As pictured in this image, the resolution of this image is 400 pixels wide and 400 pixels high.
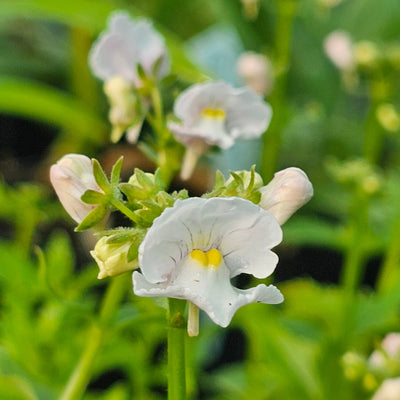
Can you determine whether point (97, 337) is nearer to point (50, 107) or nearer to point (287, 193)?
point (287, 193)

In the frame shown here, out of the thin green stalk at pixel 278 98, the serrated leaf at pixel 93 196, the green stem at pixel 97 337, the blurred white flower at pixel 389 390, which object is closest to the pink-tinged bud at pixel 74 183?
the serrated leaf at pixel 93 196

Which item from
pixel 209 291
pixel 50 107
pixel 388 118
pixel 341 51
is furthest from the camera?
pixel 50 107

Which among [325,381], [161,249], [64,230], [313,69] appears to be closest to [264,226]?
[161,249]

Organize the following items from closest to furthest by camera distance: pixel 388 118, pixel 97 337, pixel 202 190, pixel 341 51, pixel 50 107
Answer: pixel 97 337, pixel 388 118, pixel 341 51, pixel 50 107, pixel 202 190

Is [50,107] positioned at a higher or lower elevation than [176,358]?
lower

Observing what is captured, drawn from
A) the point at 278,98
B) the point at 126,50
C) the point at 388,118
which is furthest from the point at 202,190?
the point at 126,50

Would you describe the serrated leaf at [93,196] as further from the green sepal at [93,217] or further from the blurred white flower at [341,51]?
the blurred white flower at [341,51]
